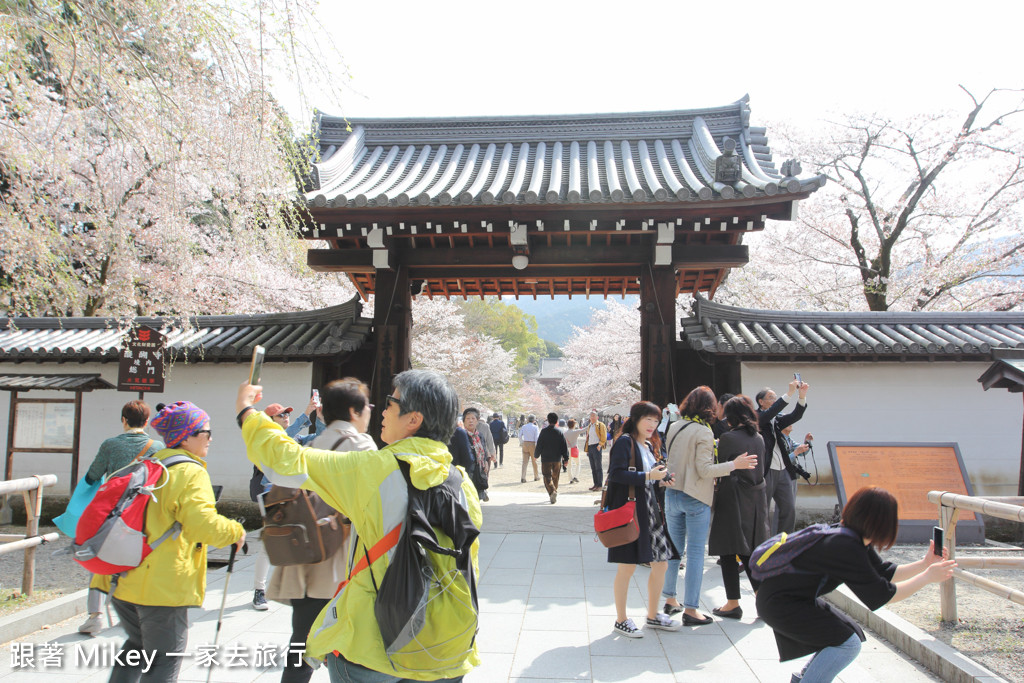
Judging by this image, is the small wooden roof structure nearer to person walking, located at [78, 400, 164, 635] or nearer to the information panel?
person walking, located at [78, 400, 164, 635]

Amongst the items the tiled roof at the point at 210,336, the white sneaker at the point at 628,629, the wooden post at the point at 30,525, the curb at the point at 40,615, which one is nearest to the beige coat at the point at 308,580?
the white sneaker at the point at 628,629

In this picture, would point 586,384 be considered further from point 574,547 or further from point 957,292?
point 574,547

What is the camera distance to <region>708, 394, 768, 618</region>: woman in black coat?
15.5ft

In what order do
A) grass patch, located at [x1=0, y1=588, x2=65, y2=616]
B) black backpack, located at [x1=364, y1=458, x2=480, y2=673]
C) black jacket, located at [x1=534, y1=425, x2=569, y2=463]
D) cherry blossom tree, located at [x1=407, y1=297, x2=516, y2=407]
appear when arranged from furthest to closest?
cherry blossom tree, located at [x1=407, y1=297, x2=516, y2=407] → black jacket, located at [x1=534, y1=425, x2=569, y2=463] → grass patch, located at [x1=0, y1=588, x2=65, y2=616] → black backpack, located at [x1=364, y1=458, x2=480, y2=673]

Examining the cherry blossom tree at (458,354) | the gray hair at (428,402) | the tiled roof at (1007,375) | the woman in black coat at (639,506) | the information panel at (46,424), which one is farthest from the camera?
the cherry blossom tree at (458,354)

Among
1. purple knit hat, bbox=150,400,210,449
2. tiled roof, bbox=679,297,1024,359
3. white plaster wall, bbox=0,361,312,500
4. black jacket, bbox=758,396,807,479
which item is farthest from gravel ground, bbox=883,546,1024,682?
white plaster wall, bbox=0,361,312,500

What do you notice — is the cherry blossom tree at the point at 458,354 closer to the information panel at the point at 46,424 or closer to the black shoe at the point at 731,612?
the information panel at the point at 46,424

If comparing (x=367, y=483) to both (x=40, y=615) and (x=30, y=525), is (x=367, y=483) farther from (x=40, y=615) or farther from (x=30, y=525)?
(x=30, y=525)

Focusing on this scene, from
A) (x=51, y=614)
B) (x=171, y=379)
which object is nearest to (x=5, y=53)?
(x=51, y=614)

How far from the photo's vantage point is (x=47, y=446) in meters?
9.08

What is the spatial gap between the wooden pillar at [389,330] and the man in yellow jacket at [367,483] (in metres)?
6.42

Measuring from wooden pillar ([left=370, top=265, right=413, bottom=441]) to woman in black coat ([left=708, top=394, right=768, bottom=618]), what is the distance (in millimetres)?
5012

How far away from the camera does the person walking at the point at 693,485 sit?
4.64 m

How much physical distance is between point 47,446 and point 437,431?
948 cm
